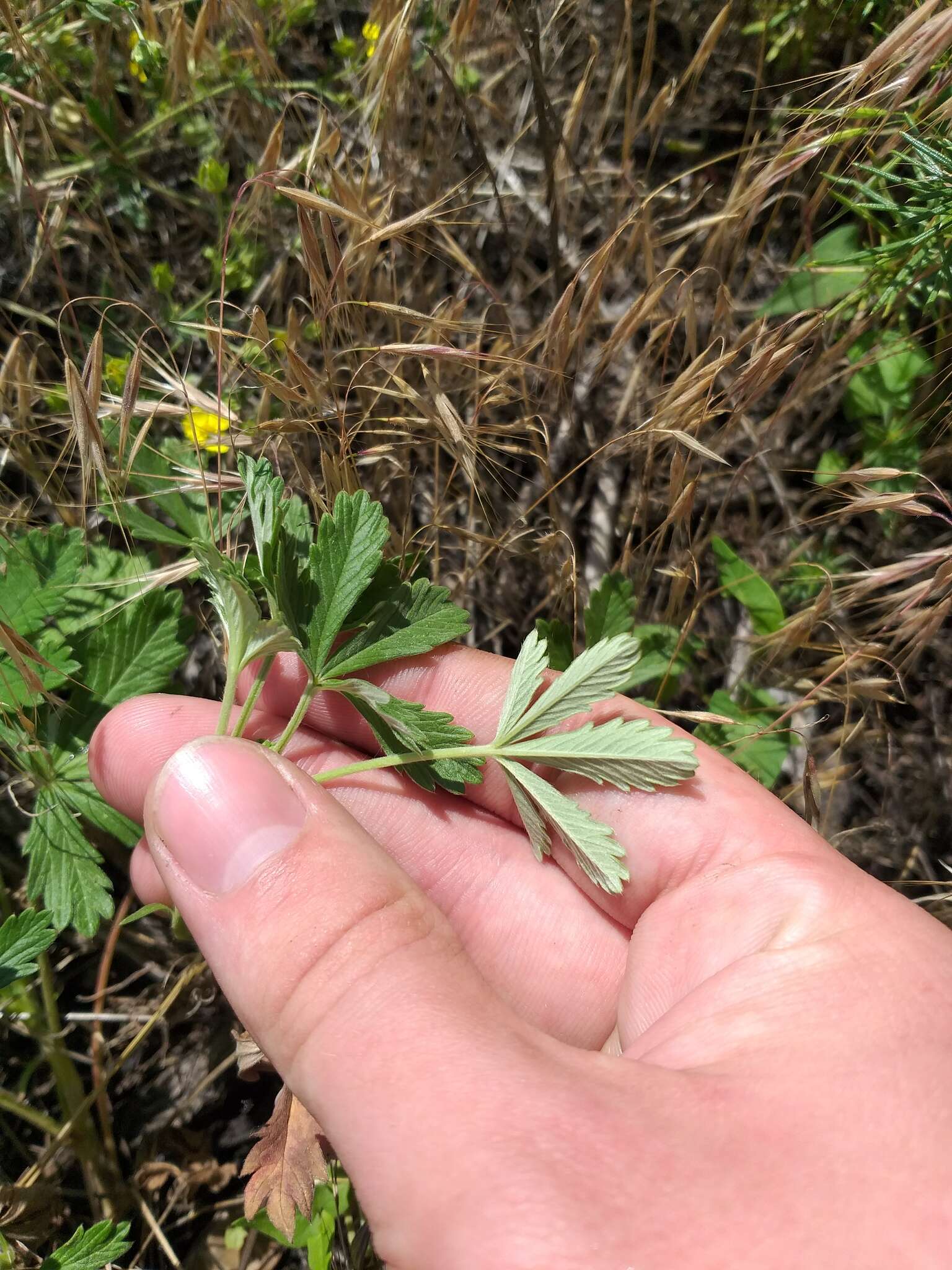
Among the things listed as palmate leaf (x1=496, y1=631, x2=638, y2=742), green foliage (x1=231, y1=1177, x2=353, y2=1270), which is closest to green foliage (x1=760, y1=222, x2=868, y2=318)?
palmate leaf (x1=496, y1=631, x2=638, y2=742)

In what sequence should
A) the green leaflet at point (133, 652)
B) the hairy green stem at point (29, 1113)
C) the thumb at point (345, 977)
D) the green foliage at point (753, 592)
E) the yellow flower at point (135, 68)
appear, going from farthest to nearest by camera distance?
the green foliage at point (753, 592) → the yellow flower at point (135, 68) → the green leaflet at point (133, 652) → the hairy green stem at point (29, 1113) → the thumb at point (345, 977)

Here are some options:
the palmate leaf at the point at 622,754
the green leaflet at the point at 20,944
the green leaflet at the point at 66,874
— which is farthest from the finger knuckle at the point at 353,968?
the green leaflet at the point at 66,874

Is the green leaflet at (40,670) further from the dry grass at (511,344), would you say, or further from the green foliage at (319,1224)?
the green foliage at (319,1224)

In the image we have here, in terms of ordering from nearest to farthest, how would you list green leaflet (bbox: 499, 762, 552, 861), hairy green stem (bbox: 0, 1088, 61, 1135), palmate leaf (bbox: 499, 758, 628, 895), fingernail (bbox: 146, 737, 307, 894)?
fingernail (bbox: 146, 737, 307, 894)
palmate leaf (bbox: 499, 758, 628, 895)
green leaflet (bbox: 499, 762, 552, 861)
hairy green stem (bbox: 0, 1088, 61, 1135)

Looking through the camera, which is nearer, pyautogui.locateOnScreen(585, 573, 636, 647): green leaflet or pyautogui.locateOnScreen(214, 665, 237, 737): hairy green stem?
pyautogui.locateOnScreen(214, 665, 237, 737): hairy green stem

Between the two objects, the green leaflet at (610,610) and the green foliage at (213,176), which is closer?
the green leaflet at (610,610)

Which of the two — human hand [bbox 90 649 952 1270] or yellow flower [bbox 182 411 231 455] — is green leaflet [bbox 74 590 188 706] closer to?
human hand [bbox 90 649 952 1270]

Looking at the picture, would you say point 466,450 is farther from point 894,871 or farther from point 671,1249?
point 894,871

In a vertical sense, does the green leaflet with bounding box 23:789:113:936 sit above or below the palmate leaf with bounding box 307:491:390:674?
below

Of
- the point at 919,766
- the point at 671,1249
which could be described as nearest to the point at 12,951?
the point at 671,1249
